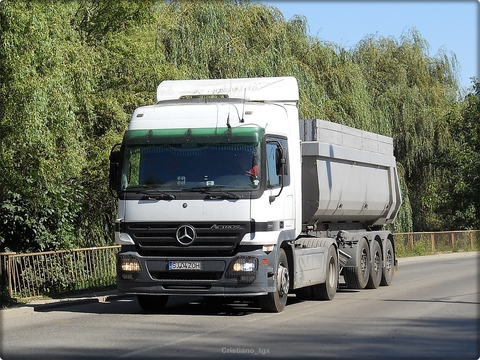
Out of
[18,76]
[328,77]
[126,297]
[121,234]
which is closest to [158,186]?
[121,234]

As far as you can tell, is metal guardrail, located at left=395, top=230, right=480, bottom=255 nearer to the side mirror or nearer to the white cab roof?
the white cab roof

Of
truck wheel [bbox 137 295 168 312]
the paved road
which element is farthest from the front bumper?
truck wheel [bbox 137 295 168 312]

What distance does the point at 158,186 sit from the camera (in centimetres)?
1494

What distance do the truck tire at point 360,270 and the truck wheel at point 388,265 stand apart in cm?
143

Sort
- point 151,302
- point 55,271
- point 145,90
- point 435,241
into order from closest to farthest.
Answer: point 151,302
point 55,271
point 145,90
point 435,241

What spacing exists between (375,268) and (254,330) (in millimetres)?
9402

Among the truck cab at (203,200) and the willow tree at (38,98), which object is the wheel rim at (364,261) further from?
the willow tree at (38,98)

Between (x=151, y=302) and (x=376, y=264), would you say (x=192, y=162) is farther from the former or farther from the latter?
(x=376, y=264)

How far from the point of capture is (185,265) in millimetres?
14703

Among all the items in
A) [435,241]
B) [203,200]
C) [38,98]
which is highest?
[38,98]

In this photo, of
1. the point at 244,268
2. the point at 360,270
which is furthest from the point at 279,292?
the point at 360,270

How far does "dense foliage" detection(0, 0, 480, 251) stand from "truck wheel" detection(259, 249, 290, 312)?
466 cm

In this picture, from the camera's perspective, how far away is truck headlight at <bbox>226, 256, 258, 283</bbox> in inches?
572

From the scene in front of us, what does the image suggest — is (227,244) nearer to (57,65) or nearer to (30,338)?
(30,338)
